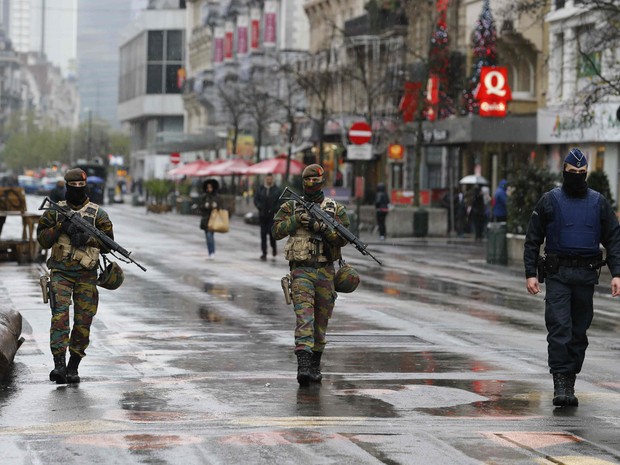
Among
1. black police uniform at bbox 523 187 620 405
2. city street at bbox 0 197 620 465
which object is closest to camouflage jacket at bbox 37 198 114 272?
city street at bbox 0 197 620 465

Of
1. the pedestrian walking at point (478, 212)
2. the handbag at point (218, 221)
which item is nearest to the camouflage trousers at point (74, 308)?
the handbag at point (218, 221)

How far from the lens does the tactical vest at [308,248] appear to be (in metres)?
12.5

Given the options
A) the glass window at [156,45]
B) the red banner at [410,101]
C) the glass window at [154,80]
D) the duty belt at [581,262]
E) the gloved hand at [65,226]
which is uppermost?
the glass window at [156,45]

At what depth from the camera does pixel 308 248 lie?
1255 centimetres

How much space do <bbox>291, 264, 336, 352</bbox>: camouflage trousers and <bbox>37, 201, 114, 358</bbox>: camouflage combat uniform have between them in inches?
64.1

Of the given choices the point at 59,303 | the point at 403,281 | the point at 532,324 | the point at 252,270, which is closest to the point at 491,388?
the point at 59,303

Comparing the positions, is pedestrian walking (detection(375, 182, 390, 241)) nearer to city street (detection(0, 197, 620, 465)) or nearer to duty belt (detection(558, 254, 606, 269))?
city street (detection(0, 197, 620, 465))

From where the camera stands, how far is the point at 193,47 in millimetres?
123625

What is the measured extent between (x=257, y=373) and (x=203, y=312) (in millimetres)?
6274

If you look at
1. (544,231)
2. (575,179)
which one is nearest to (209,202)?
(544,231)

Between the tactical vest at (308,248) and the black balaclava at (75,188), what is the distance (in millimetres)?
1715

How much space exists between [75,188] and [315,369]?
7.86ft

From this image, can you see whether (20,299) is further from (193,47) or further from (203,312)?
(193,47)

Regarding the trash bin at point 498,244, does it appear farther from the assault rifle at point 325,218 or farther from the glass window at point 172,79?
the glass window at point 172,79
